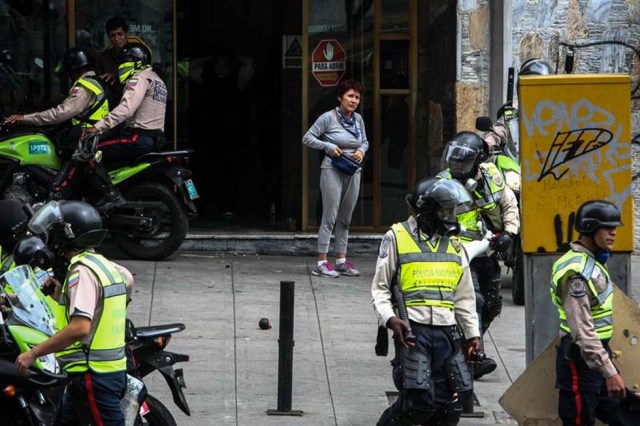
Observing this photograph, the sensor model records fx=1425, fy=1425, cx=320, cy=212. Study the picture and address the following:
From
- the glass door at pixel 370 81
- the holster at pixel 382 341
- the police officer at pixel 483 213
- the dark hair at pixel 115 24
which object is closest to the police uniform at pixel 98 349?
the holster at pixel 382 341

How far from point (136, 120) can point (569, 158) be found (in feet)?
17.6

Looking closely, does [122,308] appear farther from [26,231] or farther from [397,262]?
[397,262]

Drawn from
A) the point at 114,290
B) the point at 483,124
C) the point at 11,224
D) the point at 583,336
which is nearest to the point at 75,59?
the point at 483,124

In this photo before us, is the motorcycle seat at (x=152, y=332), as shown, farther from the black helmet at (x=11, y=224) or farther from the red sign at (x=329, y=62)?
the red sign at (x=329, y=62)

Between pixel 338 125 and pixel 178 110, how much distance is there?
2.43m

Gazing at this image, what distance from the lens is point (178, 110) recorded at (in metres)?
14.2

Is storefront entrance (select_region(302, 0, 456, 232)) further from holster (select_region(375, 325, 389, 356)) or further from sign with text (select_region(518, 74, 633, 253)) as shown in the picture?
holster (select_region(375, 325, 389, 356))

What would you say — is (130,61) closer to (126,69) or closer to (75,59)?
(126,69)

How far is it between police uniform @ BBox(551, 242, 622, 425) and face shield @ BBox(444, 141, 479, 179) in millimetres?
1771

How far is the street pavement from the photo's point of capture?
8.66 m

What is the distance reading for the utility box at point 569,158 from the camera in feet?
25.6

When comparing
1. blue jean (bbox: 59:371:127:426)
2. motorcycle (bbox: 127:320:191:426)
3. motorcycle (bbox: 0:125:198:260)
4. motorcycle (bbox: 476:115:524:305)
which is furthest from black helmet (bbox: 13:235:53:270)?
motorcycle (bbox: 0:125:198:260)

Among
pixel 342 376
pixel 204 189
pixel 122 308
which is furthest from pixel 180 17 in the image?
pixel 122 308

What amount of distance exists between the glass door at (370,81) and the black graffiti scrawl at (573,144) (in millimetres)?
5921
